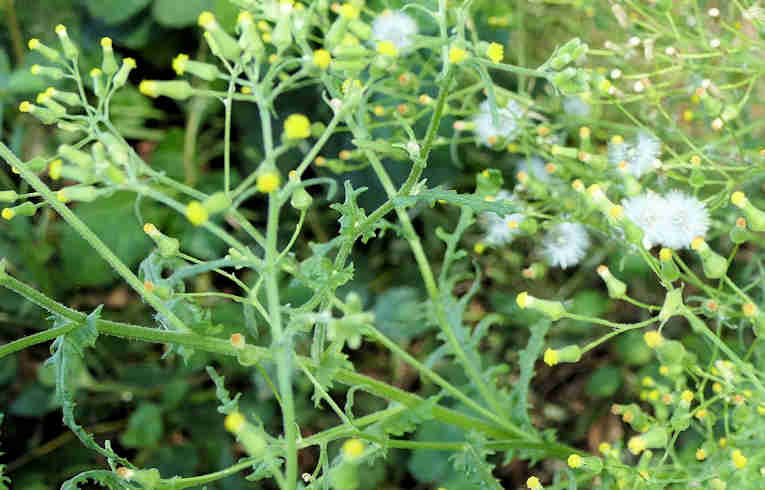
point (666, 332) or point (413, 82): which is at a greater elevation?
point (413, 82)

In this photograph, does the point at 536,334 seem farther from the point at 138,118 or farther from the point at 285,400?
the point at 138,118

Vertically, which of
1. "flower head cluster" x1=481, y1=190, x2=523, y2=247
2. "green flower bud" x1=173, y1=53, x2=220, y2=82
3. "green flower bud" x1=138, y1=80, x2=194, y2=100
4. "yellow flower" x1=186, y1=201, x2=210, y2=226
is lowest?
"flower head cluster" x1=481, y1=190, x2=523, y2=247

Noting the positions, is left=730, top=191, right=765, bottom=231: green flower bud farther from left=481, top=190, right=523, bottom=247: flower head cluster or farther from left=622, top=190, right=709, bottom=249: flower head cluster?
left=481, top=190, right=523, bottom=247: flower head cluster

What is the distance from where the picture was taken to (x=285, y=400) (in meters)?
0.74

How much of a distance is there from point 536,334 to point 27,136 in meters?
1.59

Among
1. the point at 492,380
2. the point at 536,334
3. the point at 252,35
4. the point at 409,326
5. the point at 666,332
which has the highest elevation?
the point at 252,35

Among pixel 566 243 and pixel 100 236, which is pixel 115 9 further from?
pixel 566 243

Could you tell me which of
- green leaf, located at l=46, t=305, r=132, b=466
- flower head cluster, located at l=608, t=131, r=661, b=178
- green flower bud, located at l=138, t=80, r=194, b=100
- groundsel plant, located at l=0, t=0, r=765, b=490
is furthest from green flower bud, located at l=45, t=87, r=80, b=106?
flower head cluster, located at l=608, t=131, r=661, b=178

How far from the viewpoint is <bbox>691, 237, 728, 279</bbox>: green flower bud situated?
0.95m

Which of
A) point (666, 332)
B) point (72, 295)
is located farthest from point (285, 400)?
point (72, 295)

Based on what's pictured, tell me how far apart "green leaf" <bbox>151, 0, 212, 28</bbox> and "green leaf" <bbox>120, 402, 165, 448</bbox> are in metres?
0.96

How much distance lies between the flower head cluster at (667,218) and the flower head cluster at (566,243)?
9.1 inches

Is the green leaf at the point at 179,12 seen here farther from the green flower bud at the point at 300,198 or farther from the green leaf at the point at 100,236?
the green flower bud at the point at 300,198

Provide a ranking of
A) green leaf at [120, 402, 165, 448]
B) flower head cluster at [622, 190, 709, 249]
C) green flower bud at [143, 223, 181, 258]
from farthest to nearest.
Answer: green leaf at [120, 402, 165, 448]
flower head cluster at [622, 190, 709, 249]
green flower bud at [143, 223, 181, 258]
